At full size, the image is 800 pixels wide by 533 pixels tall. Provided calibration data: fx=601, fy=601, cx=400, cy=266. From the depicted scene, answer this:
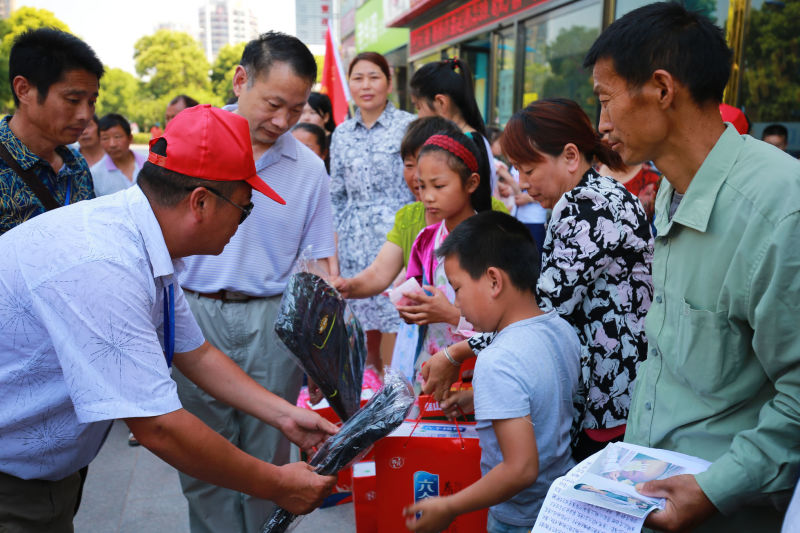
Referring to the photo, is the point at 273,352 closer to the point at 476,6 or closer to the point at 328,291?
the point at 328,291

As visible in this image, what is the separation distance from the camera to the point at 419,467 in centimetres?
178

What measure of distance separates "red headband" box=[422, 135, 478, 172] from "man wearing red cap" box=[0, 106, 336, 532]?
101 centimetres

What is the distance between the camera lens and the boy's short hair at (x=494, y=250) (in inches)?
69.2

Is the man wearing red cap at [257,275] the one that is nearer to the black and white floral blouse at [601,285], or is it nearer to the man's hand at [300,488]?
the man's hand at [300,488]

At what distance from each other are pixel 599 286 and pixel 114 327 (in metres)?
1.34

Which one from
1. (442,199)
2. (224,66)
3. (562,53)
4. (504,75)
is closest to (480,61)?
(504,75)

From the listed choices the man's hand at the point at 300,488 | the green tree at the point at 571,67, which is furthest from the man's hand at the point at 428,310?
the green tree at the point at 571,67

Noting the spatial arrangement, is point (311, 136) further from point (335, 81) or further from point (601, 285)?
point (601, 285)

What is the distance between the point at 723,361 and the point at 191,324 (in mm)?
1503

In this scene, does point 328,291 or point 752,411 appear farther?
point 328,291

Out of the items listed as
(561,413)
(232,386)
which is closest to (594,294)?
(561,413)

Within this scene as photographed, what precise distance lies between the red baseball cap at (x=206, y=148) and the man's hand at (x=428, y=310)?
733mm

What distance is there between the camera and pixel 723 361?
3.86 ft

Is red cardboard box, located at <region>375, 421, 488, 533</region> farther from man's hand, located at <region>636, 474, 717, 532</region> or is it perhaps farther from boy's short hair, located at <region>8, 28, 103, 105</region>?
boy's short hair, located at <region>8, 28, 103, 105</region>
